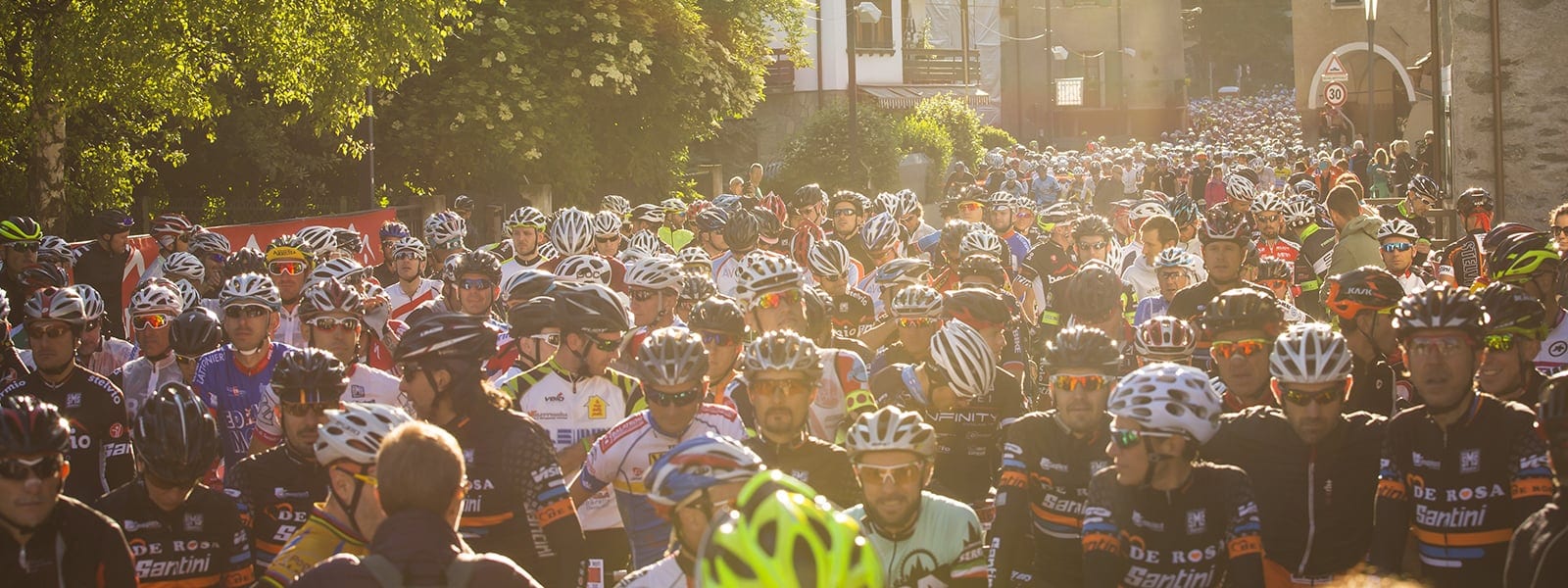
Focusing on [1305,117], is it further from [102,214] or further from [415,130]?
[102,214]

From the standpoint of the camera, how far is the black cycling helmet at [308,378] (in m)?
7.39

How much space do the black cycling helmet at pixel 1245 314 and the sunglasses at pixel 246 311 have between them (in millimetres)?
5376

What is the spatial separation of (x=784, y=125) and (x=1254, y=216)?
43309mm

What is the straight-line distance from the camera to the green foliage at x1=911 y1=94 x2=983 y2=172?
2061 inches

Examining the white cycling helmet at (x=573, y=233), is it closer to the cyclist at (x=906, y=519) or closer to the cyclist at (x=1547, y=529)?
the cyclist at (x=906, y=519)

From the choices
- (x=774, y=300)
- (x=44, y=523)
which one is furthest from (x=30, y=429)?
(x=774, y=300)

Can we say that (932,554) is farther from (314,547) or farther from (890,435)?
(314,547)

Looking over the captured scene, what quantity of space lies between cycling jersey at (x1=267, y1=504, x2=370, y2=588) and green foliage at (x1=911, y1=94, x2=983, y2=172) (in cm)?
4671

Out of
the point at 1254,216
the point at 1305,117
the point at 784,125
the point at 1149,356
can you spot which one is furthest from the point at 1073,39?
the point at 1149,356

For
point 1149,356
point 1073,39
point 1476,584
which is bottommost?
point 1476,584

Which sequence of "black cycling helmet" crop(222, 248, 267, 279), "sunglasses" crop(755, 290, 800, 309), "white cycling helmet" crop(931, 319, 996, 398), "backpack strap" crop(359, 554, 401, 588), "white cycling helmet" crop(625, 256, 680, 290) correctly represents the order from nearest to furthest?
"backpack strap" crop(359, 554, 401, 588), "white cycling helmet" crop(931, 319, 996, 398), "sunglasses" crop(755, 290, 800, 309), "white cycling helmet" crop(625, 256, 680, 290), "black cycling helmet" crop(222, 248, 267, 279)

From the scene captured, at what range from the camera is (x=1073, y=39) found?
93.6 metres

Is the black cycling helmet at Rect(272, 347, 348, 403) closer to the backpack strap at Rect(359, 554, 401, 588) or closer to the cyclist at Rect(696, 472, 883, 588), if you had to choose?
the backpack strap at Rect(359, 554, 401, 588)

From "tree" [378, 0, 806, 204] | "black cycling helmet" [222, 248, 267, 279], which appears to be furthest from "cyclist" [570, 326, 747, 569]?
"tree" [378, 0, 806, 204]
